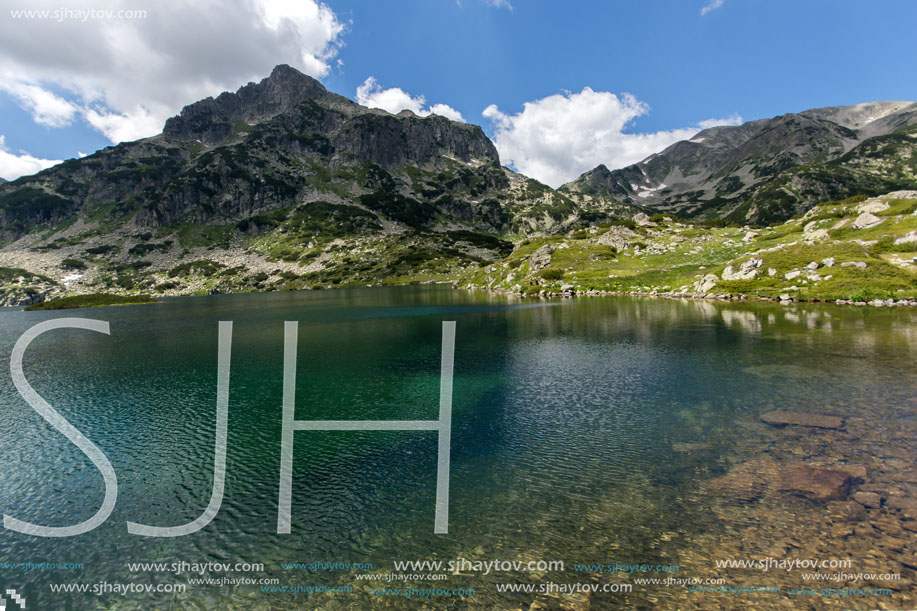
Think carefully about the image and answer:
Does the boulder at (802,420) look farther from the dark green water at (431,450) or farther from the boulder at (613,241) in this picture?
the boulder at (613,241)

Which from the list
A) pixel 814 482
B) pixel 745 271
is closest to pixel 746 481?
pixel 814 482

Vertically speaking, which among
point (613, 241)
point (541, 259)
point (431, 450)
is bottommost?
point (431, 450)

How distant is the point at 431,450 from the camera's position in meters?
23.7

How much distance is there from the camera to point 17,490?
2039 centimetres

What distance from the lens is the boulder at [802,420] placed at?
22972mm

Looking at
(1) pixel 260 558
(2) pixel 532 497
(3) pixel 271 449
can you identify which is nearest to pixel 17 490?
(3) pixel 271 449

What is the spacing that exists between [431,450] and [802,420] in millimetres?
22834

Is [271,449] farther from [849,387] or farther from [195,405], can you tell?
[849,387]

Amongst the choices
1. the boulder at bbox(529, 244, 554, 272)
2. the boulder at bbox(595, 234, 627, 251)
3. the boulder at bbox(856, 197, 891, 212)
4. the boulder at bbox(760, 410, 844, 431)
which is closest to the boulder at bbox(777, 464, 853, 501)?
the boulder at bbox(760, 410, 844, 431)

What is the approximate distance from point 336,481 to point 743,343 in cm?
4684

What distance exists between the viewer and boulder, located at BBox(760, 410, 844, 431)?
23.0 metres

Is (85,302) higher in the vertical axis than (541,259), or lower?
lower

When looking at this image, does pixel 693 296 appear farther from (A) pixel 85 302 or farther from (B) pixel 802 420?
(A) pixel 85 302

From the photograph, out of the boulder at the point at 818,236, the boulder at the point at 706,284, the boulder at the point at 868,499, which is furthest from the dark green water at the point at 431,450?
the boulder at the point at 818,236
